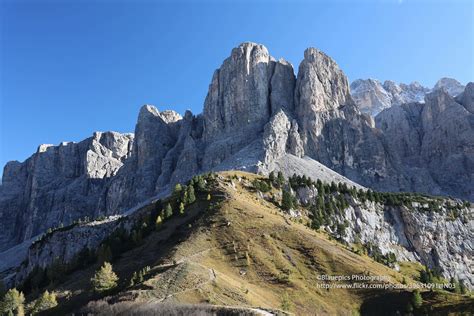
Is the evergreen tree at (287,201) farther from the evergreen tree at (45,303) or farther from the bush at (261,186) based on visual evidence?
the evergreen tree at (45,303)

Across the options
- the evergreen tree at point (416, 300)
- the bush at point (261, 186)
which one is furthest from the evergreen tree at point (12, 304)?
the bush at point (261, 186)

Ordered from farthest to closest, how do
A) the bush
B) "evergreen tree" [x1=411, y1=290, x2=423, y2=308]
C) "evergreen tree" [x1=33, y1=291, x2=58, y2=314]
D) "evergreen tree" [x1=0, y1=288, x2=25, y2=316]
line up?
the bush, "evergreen tree" [x1=0, y1=288, x2=25, y2=316], "evergreen tree" [x1=33, y1=291, x2=58, y2=314], "evergreen tree" [x1=411, y1=290, x2=423, y2=308]

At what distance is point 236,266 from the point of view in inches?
3324

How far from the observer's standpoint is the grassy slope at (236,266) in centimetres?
6956

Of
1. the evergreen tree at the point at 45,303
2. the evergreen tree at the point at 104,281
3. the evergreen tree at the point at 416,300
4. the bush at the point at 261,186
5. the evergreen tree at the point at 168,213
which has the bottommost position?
the evergreen tree at the point at 416,300

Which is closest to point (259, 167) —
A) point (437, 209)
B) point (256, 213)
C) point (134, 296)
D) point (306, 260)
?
point (437, 209)

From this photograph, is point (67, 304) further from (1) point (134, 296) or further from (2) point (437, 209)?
(2) point (437, 209)

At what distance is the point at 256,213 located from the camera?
110 metres

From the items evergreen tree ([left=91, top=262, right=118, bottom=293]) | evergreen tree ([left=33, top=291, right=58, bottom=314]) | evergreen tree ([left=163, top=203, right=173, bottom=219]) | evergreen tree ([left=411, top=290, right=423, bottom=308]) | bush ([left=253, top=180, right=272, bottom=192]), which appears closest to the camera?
evergreen tree ([left=411, top=290, right=423, bottom=308])

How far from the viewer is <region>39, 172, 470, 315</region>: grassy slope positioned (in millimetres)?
69562

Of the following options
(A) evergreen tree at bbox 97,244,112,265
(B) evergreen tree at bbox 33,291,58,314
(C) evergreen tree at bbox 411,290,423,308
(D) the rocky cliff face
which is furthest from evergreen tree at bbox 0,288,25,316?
(D) the rocky cliff face

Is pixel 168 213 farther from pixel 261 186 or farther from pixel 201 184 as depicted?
pixel 261 186

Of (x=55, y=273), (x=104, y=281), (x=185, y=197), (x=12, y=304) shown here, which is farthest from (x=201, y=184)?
(x=12, y=304)

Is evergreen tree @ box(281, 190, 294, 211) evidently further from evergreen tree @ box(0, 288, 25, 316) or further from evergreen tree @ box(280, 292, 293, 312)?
evergreen tree @ box(0, 288, 25, 316)
